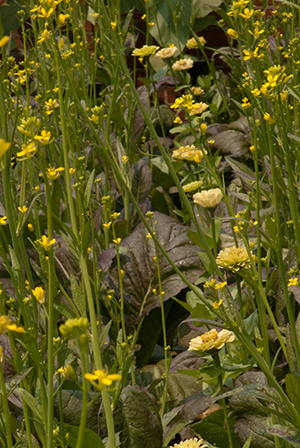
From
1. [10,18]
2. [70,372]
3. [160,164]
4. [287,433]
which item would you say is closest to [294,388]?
[287,433]

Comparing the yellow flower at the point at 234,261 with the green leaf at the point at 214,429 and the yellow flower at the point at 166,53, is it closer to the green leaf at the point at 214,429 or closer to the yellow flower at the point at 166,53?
the green leaf at the point at 214,429

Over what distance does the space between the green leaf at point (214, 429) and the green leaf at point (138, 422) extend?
66mm

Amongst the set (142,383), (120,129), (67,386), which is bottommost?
(142,383)

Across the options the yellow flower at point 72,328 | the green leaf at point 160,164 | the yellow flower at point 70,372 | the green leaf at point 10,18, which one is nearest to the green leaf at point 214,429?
the yellow flower at point 70,372

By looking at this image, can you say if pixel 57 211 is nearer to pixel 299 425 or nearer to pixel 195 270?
pixel 195 270

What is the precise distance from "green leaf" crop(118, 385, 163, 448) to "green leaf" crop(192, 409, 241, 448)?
0.22 feet

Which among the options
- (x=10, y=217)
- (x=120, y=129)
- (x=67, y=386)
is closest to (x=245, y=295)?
(x=67, y=386)

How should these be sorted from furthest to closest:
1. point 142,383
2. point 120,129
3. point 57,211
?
point 120,129 → point 57,211 → point 142,383

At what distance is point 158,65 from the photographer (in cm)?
238

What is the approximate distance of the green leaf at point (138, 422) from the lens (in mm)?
723

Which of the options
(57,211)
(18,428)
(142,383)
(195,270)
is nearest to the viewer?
(18,428)

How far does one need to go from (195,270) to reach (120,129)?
52cm

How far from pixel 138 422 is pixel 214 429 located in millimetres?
129

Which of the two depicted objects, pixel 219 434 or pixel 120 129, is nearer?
pixel 219 434
